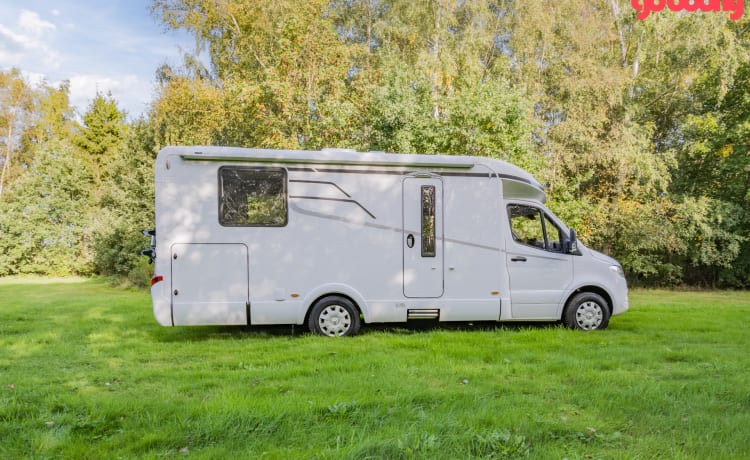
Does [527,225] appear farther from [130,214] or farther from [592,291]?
[130,214]

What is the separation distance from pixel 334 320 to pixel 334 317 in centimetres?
4

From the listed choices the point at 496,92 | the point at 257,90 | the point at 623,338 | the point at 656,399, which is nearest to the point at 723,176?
the point at 496,92

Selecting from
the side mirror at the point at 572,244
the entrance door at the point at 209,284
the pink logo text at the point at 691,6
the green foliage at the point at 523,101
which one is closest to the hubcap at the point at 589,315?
the side mirror at the point at 572,244

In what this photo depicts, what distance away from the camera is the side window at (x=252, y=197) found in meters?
7.45

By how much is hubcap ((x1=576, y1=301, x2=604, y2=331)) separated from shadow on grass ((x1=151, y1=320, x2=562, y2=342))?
391 mm

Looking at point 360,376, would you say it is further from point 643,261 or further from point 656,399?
point 643,261

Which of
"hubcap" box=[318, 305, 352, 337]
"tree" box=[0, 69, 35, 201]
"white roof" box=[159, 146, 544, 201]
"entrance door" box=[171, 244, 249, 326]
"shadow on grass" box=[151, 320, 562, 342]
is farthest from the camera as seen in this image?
"tree" box=[0, 69, 35, 201]

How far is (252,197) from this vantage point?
7.50 meters

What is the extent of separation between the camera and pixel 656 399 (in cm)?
449

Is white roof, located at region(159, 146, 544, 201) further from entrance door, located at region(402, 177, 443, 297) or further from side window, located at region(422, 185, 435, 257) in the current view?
side window, located at region(422, 185, 435, 257)

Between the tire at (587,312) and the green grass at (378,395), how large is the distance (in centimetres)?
42

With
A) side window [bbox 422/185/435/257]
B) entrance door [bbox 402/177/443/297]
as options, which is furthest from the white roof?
side window [bbox 422/185/435/257]

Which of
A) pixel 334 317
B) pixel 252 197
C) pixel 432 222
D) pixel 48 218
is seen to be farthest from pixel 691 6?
pixel 48 218

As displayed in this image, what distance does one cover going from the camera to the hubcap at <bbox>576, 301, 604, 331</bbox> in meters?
8.38
